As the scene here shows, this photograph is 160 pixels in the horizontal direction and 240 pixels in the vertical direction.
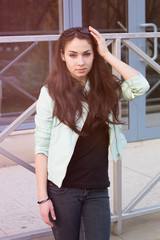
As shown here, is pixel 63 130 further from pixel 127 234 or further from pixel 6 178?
pixel 6 178

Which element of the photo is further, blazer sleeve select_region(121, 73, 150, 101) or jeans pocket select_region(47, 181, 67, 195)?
blazer sleeve select_region(121, 73, 150, 101)

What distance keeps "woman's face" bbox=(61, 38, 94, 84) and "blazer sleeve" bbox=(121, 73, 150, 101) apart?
26 cm

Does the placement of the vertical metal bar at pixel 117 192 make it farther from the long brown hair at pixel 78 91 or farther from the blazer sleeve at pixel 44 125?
the blazer sleeve at pixel 44 125

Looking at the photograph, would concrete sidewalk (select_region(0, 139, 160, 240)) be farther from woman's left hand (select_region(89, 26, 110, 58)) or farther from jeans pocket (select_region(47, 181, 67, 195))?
woman's left hand (select_region(89, 26, 110, 58))

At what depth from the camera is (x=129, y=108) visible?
6.26 metres

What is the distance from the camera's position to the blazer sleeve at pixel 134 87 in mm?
2775

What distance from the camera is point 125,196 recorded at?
4773 millimetres

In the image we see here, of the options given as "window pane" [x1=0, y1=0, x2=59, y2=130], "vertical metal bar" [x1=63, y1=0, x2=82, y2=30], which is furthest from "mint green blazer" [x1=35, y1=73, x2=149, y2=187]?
"vertical metal bar" [x1=63, y1=0, x2=82, y2=30]

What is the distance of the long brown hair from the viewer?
2566 millimetres

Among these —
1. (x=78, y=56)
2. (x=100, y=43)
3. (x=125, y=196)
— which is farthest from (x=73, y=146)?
(x=125, y=196)

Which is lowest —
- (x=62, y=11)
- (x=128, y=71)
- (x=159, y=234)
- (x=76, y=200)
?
(x=159, y=234)

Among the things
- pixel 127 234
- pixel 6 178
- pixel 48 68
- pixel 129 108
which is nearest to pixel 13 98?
pixel 48 68

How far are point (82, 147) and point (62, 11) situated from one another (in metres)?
3.44

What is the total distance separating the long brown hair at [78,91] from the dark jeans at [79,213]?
0.29 meters
